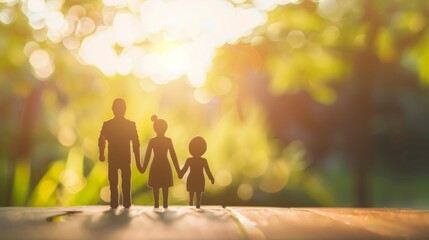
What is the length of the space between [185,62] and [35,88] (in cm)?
299

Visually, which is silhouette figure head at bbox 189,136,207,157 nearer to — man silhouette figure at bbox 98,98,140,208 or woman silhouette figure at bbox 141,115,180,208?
woman silhouette figure at bbox 141,115,180,208

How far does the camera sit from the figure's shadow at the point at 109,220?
152 inches

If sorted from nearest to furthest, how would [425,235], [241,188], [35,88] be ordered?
[425,235]
[241,188]
[35,88]

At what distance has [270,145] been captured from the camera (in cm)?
1204

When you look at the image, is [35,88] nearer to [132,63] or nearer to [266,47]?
[132,63]

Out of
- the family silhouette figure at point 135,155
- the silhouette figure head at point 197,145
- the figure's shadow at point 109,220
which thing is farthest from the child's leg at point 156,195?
the silhouette figure head at point 197,145

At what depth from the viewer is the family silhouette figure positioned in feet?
16.3

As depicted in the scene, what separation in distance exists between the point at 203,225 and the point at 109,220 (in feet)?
2.23

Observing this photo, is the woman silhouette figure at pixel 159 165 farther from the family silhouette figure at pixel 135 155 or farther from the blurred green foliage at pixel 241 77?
the blurred green foliage at pixel 241 77

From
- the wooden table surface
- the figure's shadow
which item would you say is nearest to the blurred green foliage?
the figure's shadow

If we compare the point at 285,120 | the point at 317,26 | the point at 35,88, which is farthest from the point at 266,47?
the point at 285,120

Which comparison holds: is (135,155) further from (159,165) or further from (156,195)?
(156,195)

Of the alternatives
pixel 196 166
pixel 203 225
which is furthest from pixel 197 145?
pixel 203 225

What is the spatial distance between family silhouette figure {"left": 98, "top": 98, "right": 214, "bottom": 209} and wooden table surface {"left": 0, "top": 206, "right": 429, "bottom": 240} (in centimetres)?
20
